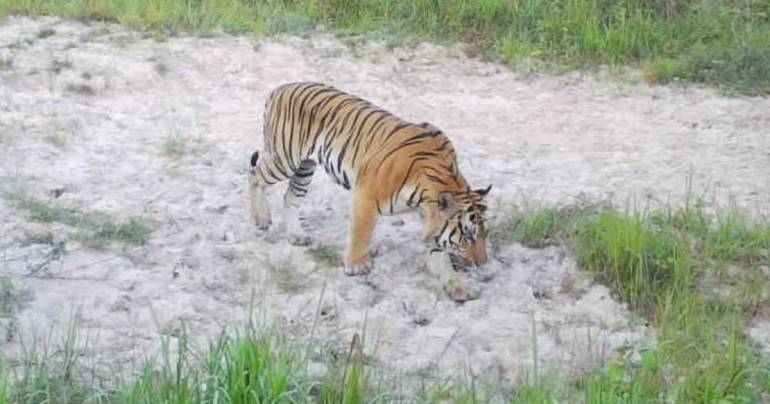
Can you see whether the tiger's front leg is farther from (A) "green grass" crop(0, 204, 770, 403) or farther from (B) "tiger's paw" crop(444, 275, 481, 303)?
(A) "green grass" crop(0, 204, 770, 403)

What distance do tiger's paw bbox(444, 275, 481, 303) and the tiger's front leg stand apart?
0.41m

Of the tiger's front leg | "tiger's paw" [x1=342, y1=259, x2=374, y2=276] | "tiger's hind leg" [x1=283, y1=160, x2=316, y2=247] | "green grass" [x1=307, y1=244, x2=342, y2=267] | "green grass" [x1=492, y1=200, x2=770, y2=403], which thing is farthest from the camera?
"tiger's hind leg" [x1=283, y1=160, x2=316, y2=247]

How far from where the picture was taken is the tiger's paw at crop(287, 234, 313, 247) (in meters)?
6.31

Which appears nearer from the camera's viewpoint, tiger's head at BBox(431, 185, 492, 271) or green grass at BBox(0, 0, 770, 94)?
tiger's head at BBox(431, 185, 492, 271)

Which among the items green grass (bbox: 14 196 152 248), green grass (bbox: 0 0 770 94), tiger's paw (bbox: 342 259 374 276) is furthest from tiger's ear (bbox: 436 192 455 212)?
green grass (bbox: 0 0 770 94)

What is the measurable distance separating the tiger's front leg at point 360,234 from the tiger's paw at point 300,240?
0.45 m

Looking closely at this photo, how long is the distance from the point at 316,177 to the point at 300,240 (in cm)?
102

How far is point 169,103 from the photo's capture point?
832 cm

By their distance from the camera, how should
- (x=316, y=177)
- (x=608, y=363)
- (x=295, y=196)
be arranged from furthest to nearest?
(x=316, y=177) < (x=295, y=196) < (x=608, y=363)

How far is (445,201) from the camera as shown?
559 cm

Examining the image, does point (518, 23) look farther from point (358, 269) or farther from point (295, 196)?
point (358, 269)

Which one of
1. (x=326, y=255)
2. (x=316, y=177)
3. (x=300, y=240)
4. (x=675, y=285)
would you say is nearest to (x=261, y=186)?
(x=300, y=240)

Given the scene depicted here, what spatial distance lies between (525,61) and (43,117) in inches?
133

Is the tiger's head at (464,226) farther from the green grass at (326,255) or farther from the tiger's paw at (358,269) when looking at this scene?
the green grass at (326,255)
